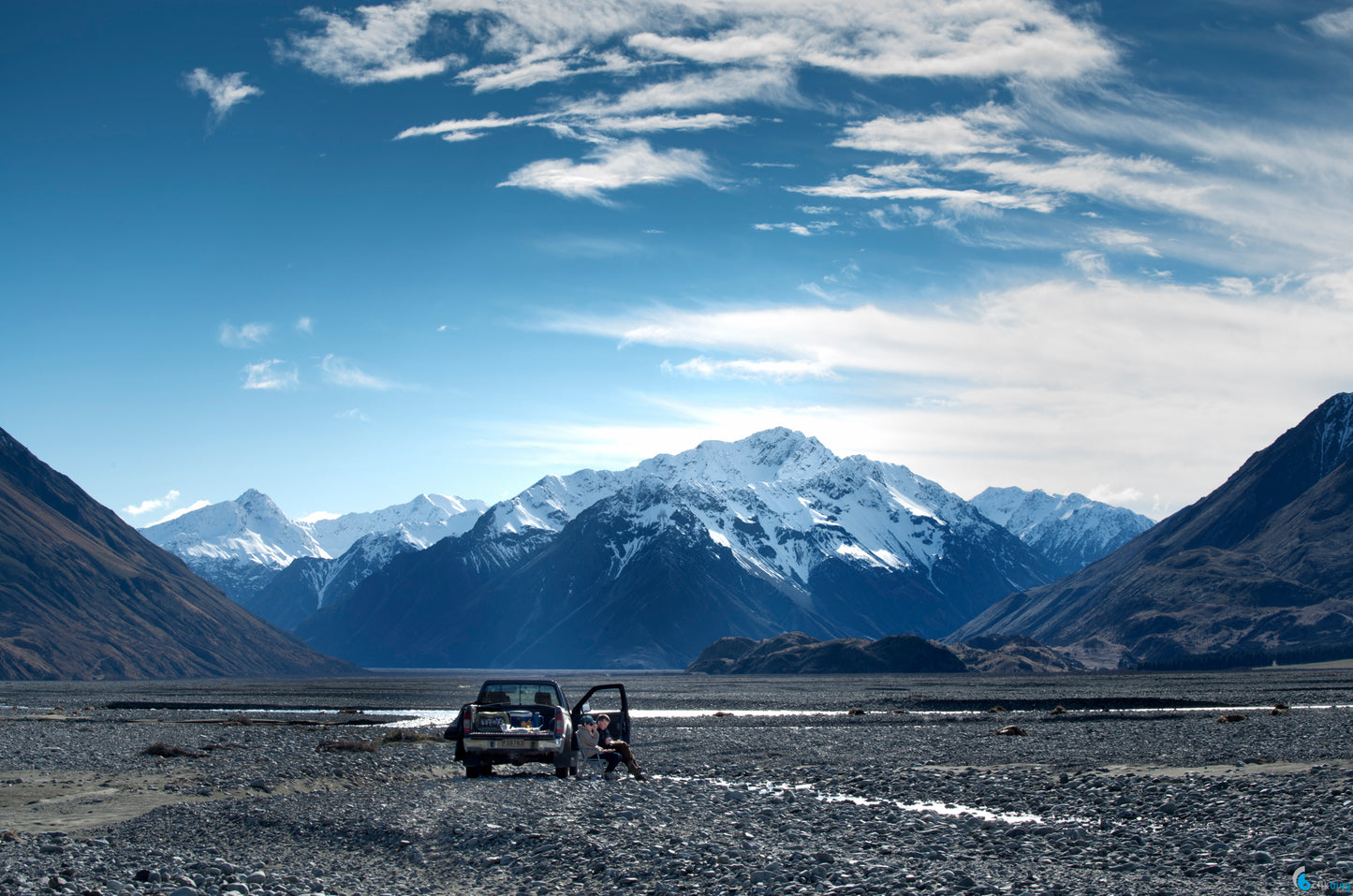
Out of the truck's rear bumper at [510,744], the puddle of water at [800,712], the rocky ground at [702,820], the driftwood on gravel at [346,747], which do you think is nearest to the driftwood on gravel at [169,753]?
the rocky ground at [702,820]

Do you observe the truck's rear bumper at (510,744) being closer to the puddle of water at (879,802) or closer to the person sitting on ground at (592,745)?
the person sitting on ground at (592,745)

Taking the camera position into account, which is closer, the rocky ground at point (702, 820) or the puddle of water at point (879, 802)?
the rocky ground at point (702, 820)

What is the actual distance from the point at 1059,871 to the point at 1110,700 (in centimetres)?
9496

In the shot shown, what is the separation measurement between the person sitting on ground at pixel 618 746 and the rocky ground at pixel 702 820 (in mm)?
813

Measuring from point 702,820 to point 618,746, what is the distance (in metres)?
8.29

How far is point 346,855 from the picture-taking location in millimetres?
19469

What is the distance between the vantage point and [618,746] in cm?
3089

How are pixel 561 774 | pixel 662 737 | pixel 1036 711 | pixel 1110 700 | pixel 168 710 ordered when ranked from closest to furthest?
pixel 561 774 → pixel 662 737 → pixel 1036 711 → pixel 168 710 → pixel 1110 700

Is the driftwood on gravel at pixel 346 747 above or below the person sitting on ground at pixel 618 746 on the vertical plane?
below

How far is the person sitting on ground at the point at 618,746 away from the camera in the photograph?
1190 inches

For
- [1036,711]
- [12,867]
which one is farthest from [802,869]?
[1036,711]

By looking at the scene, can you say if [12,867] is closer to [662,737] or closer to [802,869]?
[802,869]

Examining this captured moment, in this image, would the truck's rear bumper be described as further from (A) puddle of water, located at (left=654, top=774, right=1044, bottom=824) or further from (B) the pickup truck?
(A) puddle of water, located at (left=654, top=774, right=1044, bottom=824)

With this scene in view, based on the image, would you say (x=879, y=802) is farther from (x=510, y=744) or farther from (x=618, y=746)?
(x=510, y=744)
